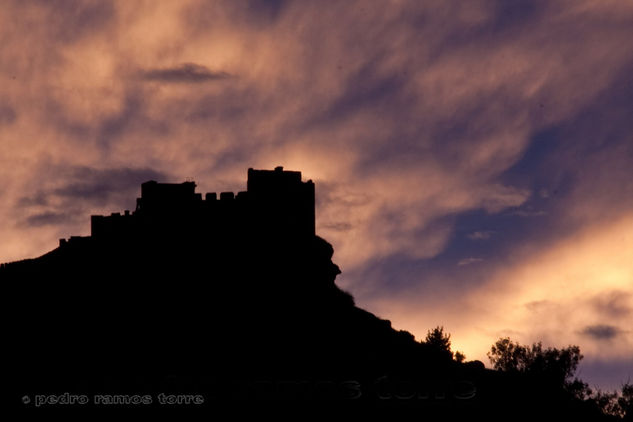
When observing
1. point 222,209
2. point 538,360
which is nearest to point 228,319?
point 222,209

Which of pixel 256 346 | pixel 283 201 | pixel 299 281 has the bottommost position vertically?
pixel 256 346

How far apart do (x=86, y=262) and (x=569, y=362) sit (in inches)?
2469

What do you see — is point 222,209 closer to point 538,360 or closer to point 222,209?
point 222,209

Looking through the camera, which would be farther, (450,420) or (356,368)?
(356,368)

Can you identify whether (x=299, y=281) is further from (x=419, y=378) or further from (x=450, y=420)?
(x=450, y=420)

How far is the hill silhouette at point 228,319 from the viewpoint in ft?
198

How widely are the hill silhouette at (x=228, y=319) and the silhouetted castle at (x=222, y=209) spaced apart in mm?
99

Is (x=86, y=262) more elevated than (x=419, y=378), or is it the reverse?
(x=86, y=262)

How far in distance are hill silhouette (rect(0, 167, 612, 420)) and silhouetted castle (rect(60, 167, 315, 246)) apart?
3.9 inches

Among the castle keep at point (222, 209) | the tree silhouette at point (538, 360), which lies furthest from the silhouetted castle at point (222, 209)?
the tree silhouette at point (538, 360)

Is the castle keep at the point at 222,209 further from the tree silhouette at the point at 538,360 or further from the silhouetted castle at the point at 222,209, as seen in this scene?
the tree silhouette at the point at 538,360

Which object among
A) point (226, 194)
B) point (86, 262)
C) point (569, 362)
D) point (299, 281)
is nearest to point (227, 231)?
point (226, 194)

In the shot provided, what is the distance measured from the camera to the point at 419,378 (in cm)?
6406

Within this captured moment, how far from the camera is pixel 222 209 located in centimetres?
6900
